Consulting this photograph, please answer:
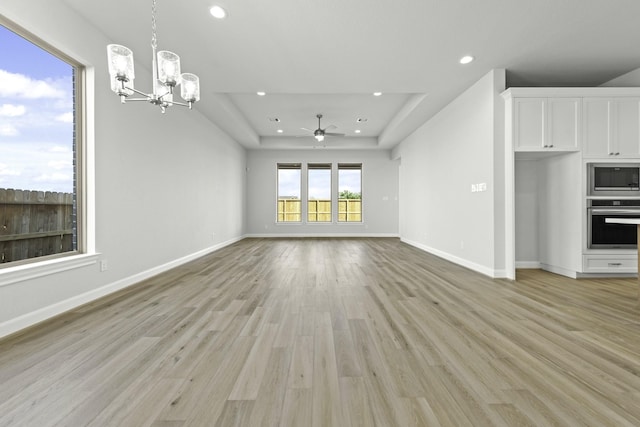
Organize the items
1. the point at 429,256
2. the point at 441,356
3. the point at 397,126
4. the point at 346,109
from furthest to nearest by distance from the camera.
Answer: the point at 397,126 < the point at 346,109 < the point at 429,256 < the point at 441,356

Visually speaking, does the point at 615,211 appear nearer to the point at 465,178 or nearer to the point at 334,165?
the point at 465,178

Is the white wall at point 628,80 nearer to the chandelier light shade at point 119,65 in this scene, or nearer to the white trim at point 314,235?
the white trim at point 314,235

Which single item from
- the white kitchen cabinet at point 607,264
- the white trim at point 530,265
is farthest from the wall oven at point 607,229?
the white trim at point 530,265

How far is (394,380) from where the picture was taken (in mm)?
1479

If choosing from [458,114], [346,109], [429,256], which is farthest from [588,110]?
[346,109]

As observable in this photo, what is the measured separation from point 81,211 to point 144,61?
2.13 m

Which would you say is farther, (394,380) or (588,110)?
(588,110)

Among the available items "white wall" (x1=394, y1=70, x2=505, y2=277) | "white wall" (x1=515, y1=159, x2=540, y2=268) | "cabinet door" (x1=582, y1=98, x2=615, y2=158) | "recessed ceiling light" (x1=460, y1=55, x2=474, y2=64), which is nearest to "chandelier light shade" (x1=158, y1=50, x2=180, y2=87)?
"recessed ceiling light" (x1=460, y1=55, x2=474, y2=64)

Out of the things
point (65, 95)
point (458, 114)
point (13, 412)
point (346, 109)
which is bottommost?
point (13, 412)

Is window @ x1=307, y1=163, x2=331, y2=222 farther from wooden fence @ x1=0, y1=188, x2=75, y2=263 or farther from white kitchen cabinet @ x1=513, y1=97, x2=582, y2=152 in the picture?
wooden fence @ x1=0, y1=188, x2=75, y2=263

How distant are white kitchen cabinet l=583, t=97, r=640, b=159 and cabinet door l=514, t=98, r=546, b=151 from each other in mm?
567

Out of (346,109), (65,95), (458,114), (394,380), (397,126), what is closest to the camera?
(394,380)

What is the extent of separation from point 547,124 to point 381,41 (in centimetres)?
247

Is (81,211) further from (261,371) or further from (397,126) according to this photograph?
(397,126)
